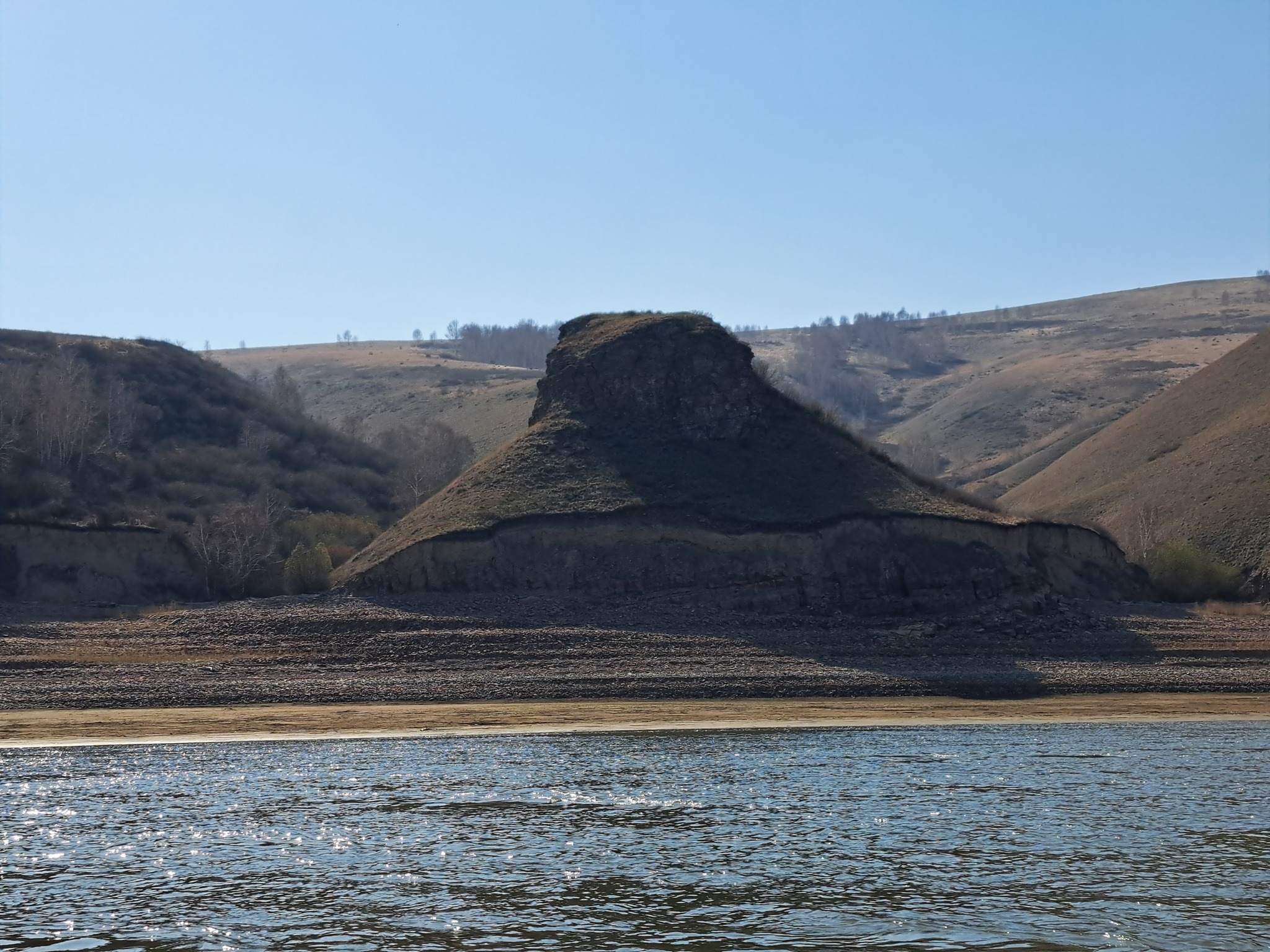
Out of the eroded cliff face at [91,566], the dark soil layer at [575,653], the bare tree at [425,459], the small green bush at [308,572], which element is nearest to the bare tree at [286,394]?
the bare tree at [425,459]

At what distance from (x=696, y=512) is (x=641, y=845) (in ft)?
133

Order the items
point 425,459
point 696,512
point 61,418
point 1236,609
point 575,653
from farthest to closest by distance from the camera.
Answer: point 425,459
point 61,418
point 1236,609
point 696,512
point 575,653

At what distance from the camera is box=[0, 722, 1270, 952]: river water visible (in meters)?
18.9

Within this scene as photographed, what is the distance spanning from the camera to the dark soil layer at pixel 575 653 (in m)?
44.9

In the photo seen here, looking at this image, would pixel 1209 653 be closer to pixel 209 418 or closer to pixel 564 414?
pixel 564 414

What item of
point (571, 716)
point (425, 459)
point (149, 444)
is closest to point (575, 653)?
point (571, 716)

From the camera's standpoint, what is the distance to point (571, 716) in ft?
136

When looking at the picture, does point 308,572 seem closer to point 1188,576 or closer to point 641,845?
point 641,845

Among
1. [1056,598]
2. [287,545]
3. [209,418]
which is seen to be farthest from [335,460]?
[1056,598]

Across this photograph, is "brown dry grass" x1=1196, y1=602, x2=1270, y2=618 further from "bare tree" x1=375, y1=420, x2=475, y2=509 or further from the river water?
"bare tree" x1=375, y1=420, x2=475, y2=509

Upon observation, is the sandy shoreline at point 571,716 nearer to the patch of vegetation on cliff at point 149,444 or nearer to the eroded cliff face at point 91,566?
the eroded cliff face at point 91,566

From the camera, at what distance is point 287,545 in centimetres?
7569

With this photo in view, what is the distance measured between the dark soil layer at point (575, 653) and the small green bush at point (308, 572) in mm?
3884

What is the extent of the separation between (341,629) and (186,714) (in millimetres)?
12895
